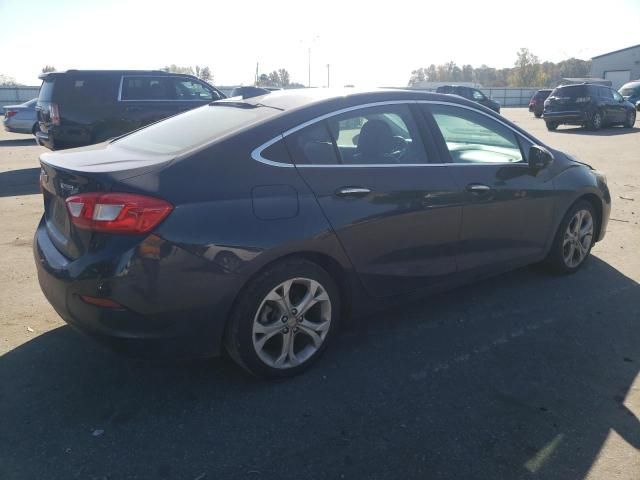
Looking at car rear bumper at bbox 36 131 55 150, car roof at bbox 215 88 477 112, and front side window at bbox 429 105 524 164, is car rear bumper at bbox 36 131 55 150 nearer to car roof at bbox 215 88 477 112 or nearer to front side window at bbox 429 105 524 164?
car roof at bbox 215 88 477 112

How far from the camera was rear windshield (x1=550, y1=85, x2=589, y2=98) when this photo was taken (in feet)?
63.1

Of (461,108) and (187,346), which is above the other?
(461,108)

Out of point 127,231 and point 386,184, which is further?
point 386,184

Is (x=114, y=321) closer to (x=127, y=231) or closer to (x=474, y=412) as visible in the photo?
(x=127, y=231)

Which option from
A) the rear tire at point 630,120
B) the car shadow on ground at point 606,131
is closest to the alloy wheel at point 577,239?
the car shadow on ground at point 606,131

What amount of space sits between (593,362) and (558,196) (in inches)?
63.6

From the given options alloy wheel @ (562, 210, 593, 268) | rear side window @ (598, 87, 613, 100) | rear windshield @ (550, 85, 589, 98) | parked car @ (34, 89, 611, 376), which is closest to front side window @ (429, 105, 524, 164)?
parked car @ (34, 89, 611, 376)

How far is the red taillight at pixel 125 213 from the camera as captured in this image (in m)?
2.58

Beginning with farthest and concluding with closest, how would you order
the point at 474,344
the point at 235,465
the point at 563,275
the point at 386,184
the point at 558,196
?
the point at 563,275 → the point at 558,196 → the point at 474,344 → the point at 386,184 → the point at 235,465

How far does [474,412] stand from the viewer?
2.85 m

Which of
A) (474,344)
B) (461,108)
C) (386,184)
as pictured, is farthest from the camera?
(461,108)

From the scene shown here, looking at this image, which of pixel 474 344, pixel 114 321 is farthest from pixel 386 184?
pixel 114 321

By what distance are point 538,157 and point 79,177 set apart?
11.1 ft

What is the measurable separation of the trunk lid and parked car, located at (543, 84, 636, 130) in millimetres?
19574
